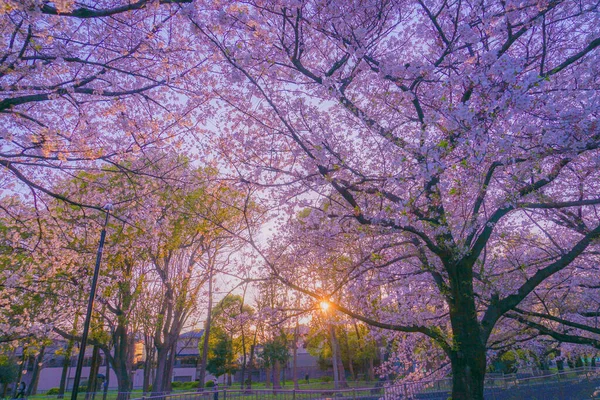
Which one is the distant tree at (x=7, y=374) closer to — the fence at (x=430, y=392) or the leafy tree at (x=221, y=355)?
the leafy tree at (x=221, y=355)

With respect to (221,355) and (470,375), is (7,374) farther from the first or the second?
(470,375)

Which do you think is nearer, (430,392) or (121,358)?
(430,392)

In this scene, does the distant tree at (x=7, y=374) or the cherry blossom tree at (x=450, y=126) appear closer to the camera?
the cherry blossom tree at (x=450, y=126)

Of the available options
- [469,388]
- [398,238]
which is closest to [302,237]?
[398,238]

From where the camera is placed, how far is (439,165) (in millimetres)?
4734

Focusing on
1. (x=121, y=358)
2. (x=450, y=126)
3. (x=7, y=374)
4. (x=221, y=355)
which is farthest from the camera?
(x=221, y=355)

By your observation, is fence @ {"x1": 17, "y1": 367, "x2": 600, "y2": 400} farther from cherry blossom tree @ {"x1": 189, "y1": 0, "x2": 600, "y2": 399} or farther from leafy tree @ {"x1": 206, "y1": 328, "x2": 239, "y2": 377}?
leafy tree @ {"x1": 206, "y1": 328, "x2": 239, "y2": 377}

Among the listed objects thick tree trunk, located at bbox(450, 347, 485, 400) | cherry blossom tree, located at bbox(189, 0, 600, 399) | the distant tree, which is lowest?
the distant tree

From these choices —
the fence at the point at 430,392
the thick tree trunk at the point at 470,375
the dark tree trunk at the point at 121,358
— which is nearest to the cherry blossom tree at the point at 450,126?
the thick tree trunk at the point at 470,375

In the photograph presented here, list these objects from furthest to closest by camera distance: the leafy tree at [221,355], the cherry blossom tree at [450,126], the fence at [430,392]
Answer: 1. the leafy tree at [221,355]
2. the fence at [430,392]
3. the cherry blossom tree at [450,126]

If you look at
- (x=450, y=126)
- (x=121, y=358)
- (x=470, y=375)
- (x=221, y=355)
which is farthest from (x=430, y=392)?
(x=221, y=355)

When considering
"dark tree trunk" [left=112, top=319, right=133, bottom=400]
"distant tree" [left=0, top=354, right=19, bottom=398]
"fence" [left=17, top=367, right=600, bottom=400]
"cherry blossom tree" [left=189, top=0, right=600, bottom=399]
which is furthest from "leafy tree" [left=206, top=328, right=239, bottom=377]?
"cherry blossom tree" [left=189, top=0, right=600, bottom=399]

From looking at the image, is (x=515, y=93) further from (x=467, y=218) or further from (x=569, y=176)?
(x=569, y=176)

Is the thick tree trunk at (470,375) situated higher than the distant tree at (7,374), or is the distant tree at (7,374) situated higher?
the thick tree trunk at (470,375)
